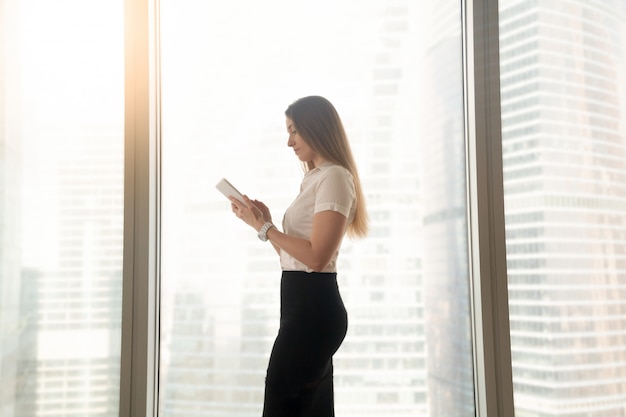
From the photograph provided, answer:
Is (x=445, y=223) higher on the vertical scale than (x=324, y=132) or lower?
lower

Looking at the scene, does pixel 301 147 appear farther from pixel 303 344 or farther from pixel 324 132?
pixel 303 344

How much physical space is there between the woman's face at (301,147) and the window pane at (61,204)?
0.84 m

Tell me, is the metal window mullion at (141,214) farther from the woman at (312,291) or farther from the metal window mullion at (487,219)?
the metal window mullion at (487,219)

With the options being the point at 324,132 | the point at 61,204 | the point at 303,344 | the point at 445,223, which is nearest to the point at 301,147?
the point at 324,132

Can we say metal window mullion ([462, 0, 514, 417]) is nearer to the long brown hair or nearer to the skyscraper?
the skyscraper

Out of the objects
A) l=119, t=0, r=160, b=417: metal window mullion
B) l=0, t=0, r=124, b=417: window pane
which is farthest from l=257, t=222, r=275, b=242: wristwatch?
l=0, t=0, r=124, b=417: window pane

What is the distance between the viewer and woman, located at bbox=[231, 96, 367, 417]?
153cm

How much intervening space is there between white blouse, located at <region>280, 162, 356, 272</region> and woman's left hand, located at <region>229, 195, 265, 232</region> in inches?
4.0

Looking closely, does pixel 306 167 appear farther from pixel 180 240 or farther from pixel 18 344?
pixel 18 344

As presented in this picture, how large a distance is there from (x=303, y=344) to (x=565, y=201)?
126 centimetres

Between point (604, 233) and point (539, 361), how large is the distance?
568 mm

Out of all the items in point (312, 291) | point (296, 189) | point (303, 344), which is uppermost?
point (296, 189)

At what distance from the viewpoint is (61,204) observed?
7.02 ft

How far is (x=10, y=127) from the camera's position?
209 centimetres
